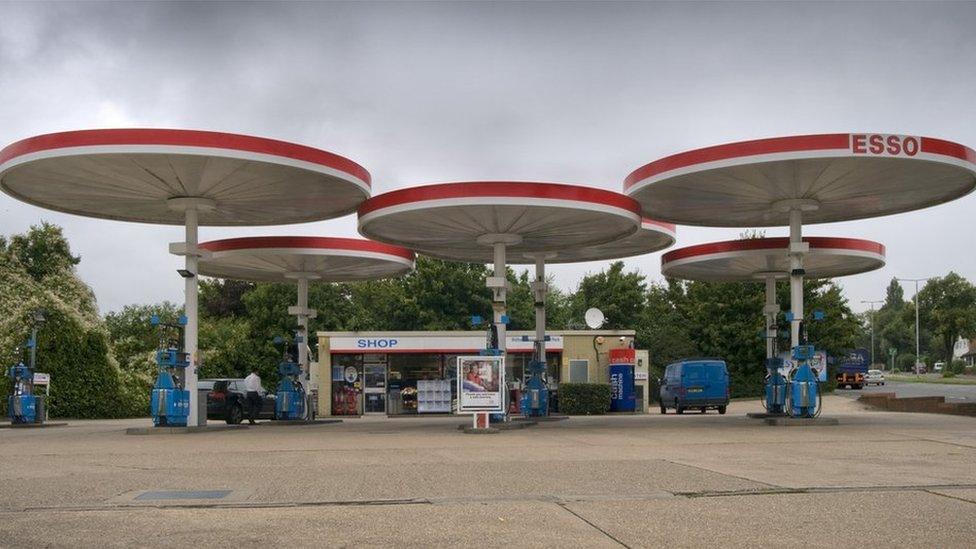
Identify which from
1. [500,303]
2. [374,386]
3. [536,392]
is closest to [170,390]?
[500,303]

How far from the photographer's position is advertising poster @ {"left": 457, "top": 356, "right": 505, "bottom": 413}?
21.5 m

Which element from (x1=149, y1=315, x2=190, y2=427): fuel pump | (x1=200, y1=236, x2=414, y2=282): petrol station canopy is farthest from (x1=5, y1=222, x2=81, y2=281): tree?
(x1=149, y1=315, x2=190, y2=427): fuel pump

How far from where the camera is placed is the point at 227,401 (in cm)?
2892

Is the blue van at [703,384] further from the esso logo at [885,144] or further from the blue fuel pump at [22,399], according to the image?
the blue fuel pump at [22,399]

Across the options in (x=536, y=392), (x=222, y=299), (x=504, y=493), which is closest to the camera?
(x=504, y=493)

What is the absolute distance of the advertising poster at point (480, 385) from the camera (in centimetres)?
2150

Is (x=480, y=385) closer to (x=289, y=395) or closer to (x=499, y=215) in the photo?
(x=499, y=215)

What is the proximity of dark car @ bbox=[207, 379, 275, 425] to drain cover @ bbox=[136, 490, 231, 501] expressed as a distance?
1876 centimetres

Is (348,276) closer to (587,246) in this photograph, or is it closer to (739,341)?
(587,246)

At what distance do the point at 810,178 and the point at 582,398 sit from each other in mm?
15182

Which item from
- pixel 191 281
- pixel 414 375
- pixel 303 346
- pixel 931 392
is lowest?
pixel 931 392

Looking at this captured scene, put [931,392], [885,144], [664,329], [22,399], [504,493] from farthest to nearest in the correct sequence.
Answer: [664,329]
[931,392]
[22,399]
[885,144]
[504,493]

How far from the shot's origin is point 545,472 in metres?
12.3

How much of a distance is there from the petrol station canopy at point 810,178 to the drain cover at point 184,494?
570 inches
